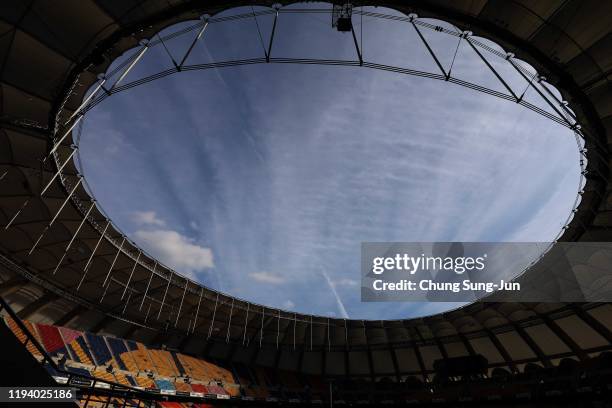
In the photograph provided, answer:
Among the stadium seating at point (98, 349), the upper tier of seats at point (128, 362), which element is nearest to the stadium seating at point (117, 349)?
the upper tier of seats at point (128, 362)

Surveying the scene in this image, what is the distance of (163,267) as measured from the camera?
30406 mm

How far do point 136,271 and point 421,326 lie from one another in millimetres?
26975

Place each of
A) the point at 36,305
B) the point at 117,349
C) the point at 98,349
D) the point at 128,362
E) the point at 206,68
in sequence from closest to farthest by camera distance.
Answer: the point at 206,68, the point at 36,305, the point at 98,349, the point at 128,362, the point at 117,349

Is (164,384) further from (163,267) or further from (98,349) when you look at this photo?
(163,267)

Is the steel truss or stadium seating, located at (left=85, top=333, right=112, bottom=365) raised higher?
the steel truss

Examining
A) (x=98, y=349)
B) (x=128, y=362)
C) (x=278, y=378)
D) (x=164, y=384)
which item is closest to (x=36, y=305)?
(x=98, y=349)

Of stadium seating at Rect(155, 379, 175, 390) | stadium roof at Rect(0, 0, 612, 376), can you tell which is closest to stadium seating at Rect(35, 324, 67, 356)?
stadium roof at Rect(0, 0, 612, 376)

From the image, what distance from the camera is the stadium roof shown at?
51.1ft

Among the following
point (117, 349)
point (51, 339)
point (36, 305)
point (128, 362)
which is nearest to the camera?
point (51, 339)

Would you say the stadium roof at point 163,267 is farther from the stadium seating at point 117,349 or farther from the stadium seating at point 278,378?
the stadium seating at point 278,378

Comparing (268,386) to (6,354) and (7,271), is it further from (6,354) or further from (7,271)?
(6,354)

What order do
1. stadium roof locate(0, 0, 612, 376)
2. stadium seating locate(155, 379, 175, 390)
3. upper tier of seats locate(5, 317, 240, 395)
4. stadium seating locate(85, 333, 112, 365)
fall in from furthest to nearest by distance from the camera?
stadium seating locate(155, 379, 175, 390) → stadium seating locate(85, 333, 112, 365) → upper tier of seats locate(5, 317, 240, 395) → stadium roof locate(0, 0, 612, 376)

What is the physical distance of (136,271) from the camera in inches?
1195

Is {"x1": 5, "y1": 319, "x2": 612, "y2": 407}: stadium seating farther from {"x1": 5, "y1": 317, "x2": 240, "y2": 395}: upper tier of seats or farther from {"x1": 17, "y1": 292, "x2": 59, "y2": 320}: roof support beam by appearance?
{"x1": 17, "y1": 292, "x2": 59, "y2": 320}: roof support beam
